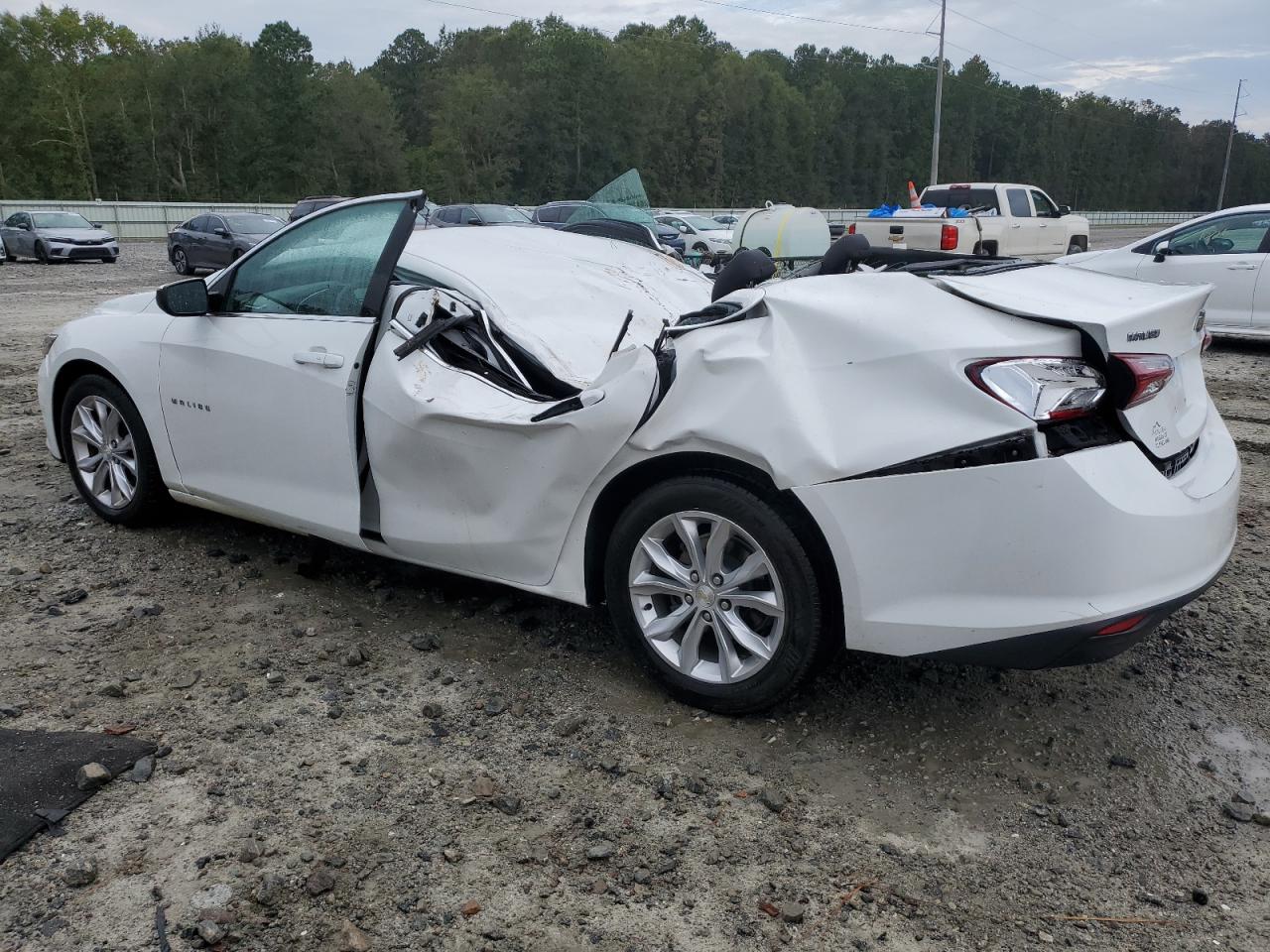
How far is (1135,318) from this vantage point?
2.85m

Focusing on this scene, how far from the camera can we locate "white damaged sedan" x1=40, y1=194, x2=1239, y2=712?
262 centimetres

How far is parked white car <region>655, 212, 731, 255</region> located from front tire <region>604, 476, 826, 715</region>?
2057 cm

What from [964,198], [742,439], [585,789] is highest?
[742,439]

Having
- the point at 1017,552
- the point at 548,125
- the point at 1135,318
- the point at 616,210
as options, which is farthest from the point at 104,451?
the point at 548,125

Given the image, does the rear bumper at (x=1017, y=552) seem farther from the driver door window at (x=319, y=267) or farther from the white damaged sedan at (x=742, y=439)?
the driver door window at (x=319, y=267)

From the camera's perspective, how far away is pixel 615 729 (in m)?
3.17

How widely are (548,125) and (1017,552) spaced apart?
83626 mm

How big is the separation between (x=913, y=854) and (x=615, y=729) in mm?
986

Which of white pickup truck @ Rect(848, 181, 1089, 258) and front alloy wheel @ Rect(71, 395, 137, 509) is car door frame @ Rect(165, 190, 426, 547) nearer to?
front alloy wheel @ Rect(71, 395, 137, 509)

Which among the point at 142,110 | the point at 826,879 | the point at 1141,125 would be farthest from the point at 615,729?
the point at 1141,125

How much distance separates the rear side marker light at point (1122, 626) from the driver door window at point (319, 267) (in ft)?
9.01

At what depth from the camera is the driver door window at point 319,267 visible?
391cm

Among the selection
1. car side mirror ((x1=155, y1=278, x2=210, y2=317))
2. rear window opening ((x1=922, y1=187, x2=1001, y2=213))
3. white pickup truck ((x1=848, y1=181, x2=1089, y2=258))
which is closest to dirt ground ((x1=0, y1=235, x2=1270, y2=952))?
car side mirror ((x1=155, y1=278, x2=210, y2=317))

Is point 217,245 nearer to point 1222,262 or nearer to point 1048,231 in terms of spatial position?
point 1048,231
